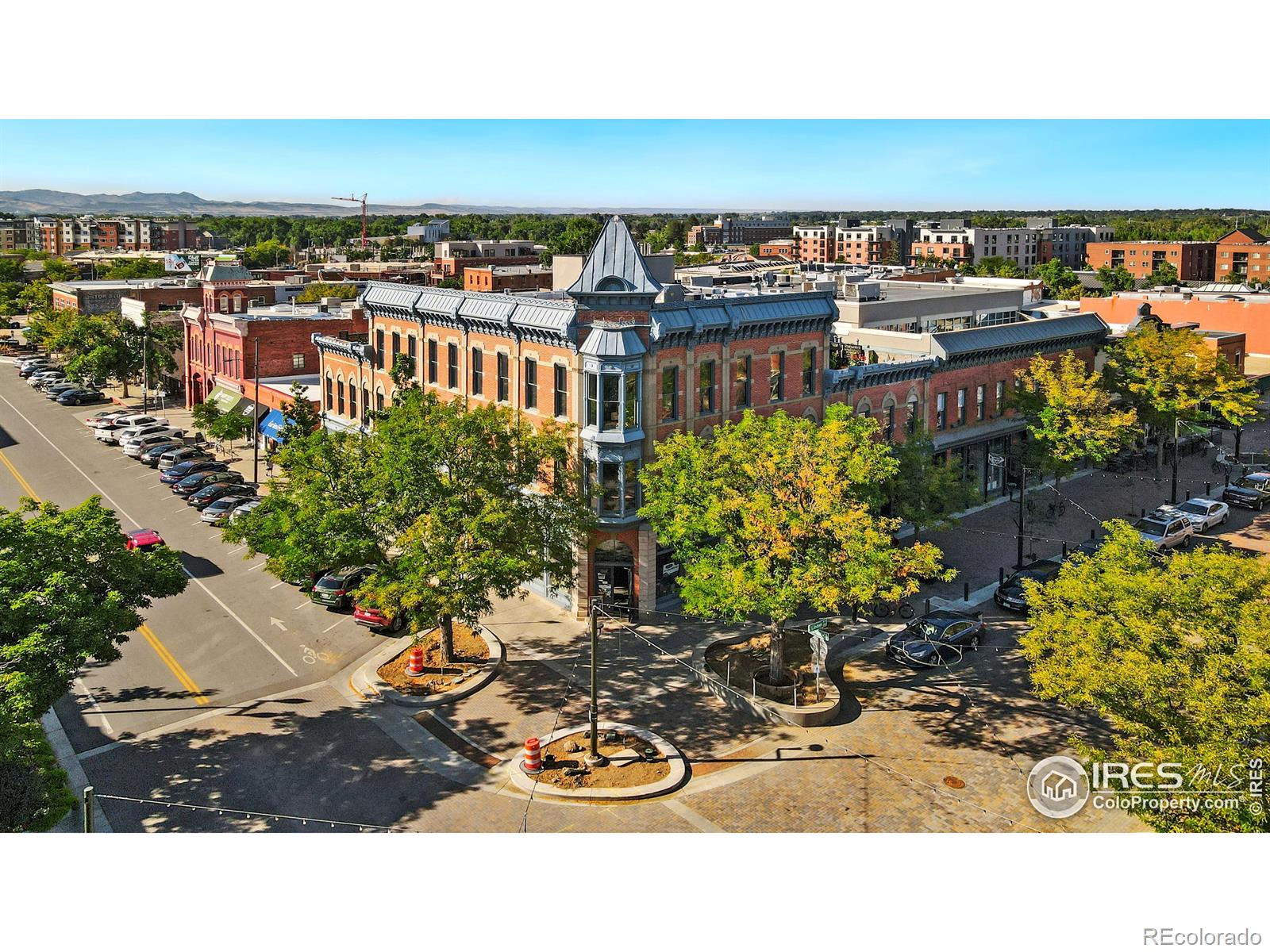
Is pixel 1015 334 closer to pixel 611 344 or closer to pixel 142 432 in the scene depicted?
pixel 611 344

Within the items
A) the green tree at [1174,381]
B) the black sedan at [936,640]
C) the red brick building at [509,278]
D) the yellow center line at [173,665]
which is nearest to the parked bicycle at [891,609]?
the black sedan at [936,640]

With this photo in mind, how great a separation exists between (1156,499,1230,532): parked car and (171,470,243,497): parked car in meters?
→ 47.0

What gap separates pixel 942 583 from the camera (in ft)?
130

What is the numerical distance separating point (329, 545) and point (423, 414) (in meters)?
5.59

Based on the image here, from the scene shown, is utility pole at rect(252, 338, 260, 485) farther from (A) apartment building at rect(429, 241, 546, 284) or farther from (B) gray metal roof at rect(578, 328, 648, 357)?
(A) apartment building at rect(429, 241, 546, 284)

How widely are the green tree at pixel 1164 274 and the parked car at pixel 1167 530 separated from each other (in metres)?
124

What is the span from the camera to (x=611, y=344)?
34.3 metres

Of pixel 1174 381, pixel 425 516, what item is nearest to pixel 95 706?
pixel 425 516

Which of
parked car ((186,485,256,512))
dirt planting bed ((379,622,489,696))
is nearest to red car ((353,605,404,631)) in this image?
dirt planting bed ((379,622,489,696))

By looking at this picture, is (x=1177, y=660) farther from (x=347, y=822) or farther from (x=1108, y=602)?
(x=347, y=822)

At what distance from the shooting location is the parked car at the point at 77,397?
8256cm

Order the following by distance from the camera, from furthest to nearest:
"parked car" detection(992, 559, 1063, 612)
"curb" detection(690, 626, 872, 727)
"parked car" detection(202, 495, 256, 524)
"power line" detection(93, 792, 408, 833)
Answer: "parked car" detection(202, 495, 256, 524)
"parked car" detection(992, 559, 1063, 612)
"curb" detection(690, 626, 872, 727)
"power line" detection(93, 792, 408, 833)

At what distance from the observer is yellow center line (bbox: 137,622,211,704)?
1171 inches

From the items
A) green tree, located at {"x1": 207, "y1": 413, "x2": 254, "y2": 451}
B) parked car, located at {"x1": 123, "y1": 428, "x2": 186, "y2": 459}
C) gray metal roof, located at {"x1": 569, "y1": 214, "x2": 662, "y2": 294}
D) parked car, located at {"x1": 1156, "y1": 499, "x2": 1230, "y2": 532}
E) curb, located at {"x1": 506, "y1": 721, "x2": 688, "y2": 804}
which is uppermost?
gray metal roof, located at {"x1": 569, "y1": 214, "x2": 662, "y2": 294}
